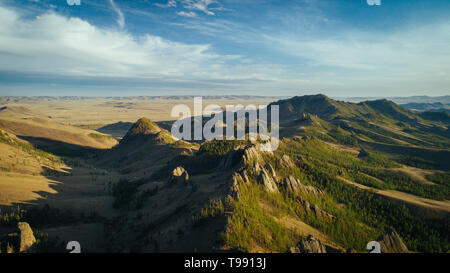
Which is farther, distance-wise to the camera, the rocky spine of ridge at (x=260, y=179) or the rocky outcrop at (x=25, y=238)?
the rocky spine of ridge at (x=260, y=179)

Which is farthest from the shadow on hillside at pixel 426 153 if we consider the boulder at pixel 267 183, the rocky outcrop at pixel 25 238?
the rocky outcrop at pixel 25 238

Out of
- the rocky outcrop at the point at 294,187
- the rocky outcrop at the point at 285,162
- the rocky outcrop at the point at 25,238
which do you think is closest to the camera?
the rocky outcrop at the point at 25,238

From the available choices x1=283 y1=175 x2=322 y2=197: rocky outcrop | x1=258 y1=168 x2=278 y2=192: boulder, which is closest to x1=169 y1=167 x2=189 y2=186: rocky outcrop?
x1=258 y1=168 x2=278 y2=192: boulder

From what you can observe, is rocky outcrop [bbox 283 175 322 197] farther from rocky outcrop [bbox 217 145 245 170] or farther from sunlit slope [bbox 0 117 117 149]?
sunlit slope [bbox 0 117 117 149]

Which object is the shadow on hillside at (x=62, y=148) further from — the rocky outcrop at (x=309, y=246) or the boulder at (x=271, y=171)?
the rocky outcrop at (x=309, y=246)

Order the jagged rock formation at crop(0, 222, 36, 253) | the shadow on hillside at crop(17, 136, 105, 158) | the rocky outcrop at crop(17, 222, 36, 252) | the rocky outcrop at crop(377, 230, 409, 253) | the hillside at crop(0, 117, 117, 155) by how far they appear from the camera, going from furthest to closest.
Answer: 1. the hillside at crop(0, 117, 117, 155)
2. the shadow on hillside at crop(17, 136, 105, 158)
3. the rocky outcrop at crop(377, 230, 409, 253)
4. the rocky outcrop at crop(17, 222, 36, 252)
5. the jagged rock formation at crop(0, 222, 36, 253)

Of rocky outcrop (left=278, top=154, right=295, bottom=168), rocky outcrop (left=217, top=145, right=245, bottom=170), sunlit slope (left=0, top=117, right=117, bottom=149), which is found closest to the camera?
rocky outcrop (left=217, top=145, right=245, bottom=170)

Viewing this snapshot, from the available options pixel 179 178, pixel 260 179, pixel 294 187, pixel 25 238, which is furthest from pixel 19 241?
pixel 294 187

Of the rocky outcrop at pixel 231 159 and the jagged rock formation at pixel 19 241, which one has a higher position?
the rocky outcrop at pixel 231 159

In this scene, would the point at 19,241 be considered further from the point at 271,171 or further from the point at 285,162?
the point at 285,162

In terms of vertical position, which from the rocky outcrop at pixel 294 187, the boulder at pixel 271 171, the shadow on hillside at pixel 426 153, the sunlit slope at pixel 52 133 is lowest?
the shadow on hillside at pixel 426 153
